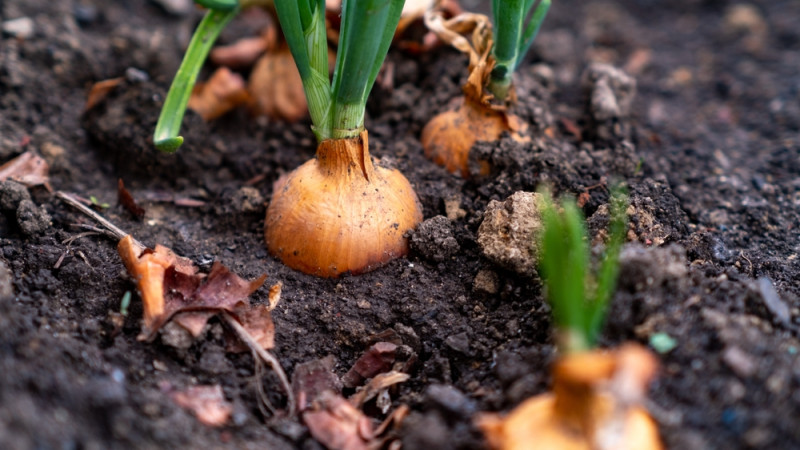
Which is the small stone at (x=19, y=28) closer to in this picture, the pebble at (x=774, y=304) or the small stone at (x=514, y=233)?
the small stone at (x=514, y=233)

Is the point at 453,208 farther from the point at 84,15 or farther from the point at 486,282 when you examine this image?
the point at 84,15

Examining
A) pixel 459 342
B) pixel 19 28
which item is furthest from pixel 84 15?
Answer: pixel 459 342

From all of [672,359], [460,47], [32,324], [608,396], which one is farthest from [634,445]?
[460,47]

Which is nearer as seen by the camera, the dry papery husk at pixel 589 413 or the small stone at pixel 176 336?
the dry papery husk at pixel 589 413

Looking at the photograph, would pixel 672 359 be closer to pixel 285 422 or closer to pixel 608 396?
pixel 608 396

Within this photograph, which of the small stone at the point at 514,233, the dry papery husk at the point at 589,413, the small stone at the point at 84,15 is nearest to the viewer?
the dry papery husk at the point at 589,413

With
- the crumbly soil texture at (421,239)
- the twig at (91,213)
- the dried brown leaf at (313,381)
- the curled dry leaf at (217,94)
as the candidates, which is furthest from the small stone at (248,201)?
the dried brown leaf at (313,381)

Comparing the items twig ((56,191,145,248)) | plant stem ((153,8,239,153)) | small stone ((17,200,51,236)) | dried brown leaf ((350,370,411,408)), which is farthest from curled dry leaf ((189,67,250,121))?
dried brown leaf ((350,370,411,408))
